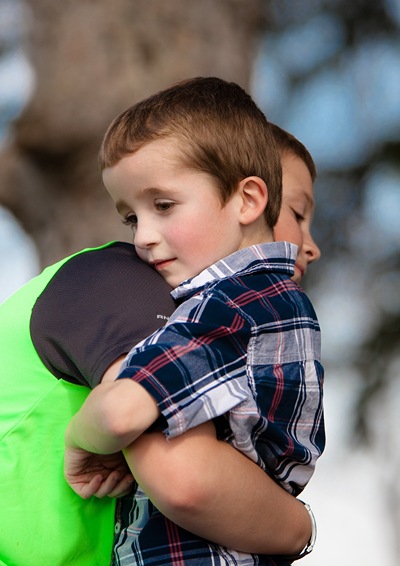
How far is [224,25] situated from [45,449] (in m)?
4.02

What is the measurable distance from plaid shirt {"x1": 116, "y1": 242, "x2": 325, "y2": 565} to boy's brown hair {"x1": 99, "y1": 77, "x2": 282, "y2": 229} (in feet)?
0.62

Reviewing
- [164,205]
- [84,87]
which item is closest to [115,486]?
[164,205]

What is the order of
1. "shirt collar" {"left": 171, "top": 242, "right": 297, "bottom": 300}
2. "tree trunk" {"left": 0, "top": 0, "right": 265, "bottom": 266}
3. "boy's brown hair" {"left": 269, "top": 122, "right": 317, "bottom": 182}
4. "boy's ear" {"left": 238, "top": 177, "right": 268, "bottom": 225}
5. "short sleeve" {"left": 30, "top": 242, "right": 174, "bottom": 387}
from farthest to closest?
"tree trunk" {"left": 0, "top": 0, "right": 265, "bottom": 266}, "boy's brown hair" {"left": 269, "top": 122, "right": 317, "bottom": 182}, "boy's ear" {"left": 238, "top": 177, "right": 268, "bottom": 225}, "shirt collar" {"left": 171, "top": 242, "right": 297, "bottom": 300}, "short sleeve" {"left": 30, "top": 242, "right": 174, "bottom": 387}

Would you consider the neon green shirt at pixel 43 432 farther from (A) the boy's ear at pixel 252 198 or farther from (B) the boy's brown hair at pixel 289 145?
(B) the boy's brown hair at pixel 289 145

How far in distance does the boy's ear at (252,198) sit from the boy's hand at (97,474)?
1.79 feet

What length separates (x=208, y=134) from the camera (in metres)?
1.94

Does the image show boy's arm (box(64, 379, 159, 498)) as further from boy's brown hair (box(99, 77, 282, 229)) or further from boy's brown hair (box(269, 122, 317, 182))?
boy's brown hair (box(269, 122, 317, 182))

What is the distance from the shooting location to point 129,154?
1.90 metres

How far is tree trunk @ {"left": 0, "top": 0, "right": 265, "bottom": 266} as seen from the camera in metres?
4.81

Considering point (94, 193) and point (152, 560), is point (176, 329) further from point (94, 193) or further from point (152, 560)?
point (94, 193)

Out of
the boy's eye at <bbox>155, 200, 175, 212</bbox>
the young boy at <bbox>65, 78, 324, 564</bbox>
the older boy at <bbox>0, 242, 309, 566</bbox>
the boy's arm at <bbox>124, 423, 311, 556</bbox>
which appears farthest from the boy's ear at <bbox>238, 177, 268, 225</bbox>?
the boy's arm at <bbox>124, 423, 311, 556</bbox>

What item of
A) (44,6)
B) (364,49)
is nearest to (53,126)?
(44,6)

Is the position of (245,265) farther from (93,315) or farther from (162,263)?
(93,315)

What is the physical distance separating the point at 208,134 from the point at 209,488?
72 cm
